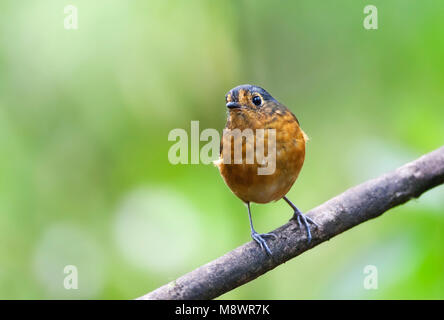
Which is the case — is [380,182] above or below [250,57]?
below

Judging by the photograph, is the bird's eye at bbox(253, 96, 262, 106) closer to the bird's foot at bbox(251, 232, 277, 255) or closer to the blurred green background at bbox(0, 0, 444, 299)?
the blurred green background at bbox(0, 0, 444, 299)

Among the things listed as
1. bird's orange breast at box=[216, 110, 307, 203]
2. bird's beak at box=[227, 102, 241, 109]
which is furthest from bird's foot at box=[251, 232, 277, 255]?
bird's beak at box=[227, 102, 241, 109]

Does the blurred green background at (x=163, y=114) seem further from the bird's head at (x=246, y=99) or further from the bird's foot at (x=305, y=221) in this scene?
the bird's foot at (x=305, y=221)

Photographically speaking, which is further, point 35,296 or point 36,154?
point 36,154

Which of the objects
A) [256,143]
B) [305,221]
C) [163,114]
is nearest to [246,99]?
[256,143]

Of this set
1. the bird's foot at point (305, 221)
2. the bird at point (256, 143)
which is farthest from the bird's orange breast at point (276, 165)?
the bird's foot at point (305, 221)

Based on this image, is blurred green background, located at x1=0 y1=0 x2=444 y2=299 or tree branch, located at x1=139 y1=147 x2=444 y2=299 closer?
tree branch, located at x1=139 y1=147 x2=444 y2=299
